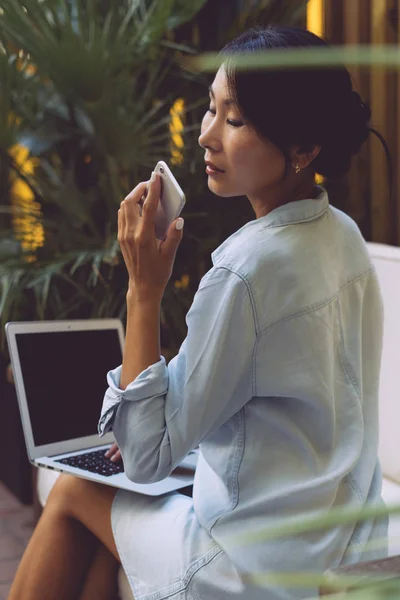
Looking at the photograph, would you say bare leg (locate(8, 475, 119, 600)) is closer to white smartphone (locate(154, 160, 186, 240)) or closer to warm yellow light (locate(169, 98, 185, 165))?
white smartphone (locate(154, 160, 186, 240))

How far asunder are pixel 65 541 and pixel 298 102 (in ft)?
2.46

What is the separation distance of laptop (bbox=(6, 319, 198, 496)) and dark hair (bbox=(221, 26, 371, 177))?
0.62 metres

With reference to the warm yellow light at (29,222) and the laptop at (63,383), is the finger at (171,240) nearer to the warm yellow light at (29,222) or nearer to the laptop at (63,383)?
the laptop at (63,383)

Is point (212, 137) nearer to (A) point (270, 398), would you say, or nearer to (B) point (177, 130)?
(A) point (270, 398)

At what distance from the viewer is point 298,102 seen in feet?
3.31

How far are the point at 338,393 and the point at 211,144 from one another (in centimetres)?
37

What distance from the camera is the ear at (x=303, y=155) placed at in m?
1.08

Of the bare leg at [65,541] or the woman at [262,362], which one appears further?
the bare leg at [65,541]

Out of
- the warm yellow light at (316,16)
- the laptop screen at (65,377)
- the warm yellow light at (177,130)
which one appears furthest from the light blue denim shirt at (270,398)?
the warm yellow light at (316,16)

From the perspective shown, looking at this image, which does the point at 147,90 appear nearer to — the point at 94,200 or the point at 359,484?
the point at 94,200

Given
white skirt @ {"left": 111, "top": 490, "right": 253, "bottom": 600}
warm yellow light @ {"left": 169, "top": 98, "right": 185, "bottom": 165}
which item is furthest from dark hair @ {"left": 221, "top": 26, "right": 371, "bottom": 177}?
warm yellow light @ {"left": 169, "top": 98, "right": 185, "bottom": 165}

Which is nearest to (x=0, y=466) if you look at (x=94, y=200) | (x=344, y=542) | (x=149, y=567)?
(x=94, y=200)

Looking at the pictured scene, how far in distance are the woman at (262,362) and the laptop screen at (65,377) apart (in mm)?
471

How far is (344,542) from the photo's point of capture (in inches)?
42.1
